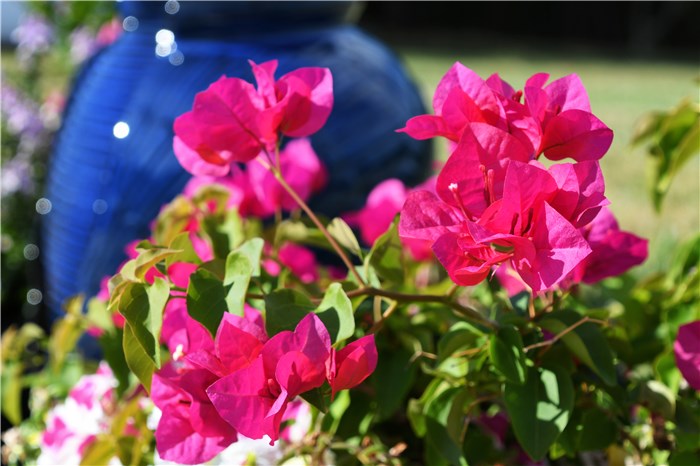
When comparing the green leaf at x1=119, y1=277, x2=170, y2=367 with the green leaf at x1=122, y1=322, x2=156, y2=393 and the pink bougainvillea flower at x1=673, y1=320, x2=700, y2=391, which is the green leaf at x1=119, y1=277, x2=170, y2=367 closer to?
the green leaf at x1=122, y1=322, x2=156, y2=393

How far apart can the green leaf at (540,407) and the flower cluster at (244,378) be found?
0.14 metres

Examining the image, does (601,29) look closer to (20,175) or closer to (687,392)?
(20,175)

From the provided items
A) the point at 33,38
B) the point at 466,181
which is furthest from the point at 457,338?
the point at 33,38

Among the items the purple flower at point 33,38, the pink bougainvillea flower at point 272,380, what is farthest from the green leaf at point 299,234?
the purple flower at point 33,38

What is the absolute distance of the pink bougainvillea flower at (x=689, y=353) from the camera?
0.66 metres

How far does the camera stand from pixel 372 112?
4.64 ft

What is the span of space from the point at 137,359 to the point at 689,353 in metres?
0.40

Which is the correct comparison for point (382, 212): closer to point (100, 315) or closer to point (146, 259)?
point (100, 315)

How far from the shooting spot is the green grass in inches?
112

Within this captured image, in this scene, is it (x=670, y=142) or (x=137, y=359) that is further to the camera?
(x=670, y=142)

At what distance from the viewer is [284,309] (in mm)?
592

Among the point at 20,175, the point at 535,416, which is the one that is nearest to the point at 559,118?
the point at 535,416

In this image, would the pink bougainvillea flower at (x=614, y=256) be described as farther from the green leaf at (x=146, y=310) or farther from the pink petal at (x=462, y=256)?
the green leaf at (x=146, y=310)

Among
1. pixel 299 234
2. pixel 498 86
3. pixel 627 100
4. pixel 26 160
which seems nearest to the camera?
pixel 498 86
